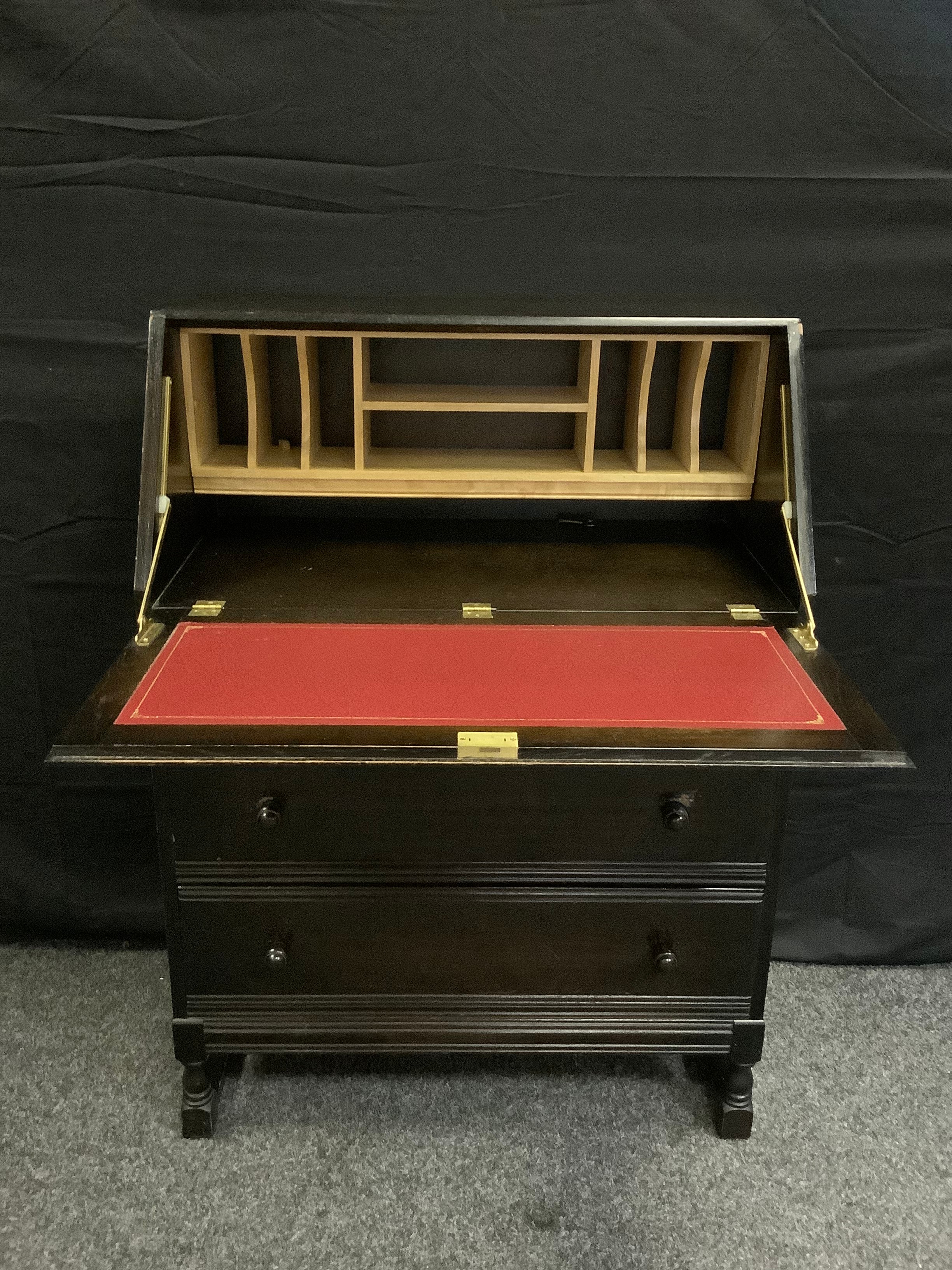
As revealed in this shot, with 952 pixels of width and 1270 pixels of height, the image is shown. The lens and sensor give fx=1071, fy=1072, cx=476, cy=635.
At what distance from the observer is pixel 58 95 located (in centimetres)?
197

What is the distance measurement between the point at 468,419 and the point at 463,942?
1027 millimetres

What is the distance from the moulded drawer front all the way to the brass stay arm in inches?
17.4

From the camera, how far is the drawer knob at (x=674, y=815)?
65.7 inches

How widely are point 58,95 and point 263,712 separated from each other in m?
1.26

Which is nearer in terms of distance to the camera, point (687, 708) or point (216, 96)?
point (687, 708)

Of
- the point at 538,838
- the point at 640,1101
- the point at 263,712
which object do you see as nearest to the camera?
the point at 263,712

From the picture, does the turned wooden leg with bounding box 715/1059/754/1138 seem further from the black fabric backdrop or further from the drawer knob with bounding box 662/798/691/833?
the black fabric backdrop

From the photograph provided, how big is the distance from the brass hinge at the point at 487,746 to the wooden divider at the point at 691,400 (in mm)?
761

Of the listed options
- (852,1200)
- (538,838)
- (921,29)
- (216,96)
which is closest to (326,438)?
(216,96)

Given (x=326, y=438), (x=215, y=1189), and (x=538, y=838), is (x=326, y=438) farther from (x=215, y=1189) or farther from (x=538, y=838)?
(x=215, y=1189)

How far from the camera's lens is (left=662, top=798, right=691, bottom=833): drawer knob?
167cm

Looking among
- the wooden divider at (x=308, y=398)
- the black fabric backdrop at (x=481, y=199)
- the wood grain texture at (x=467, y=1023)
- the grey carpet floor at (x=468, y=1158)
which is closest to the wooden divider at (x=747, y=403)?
the black fabric backdrop at (x=481, y=199)

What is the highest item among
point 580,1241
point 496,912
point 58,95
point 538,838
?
point 58,95

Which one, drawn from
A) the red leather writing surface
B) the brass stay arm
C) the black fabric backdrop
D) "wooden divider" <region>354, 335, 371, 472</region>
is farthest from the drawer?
the black fabric backdrop
